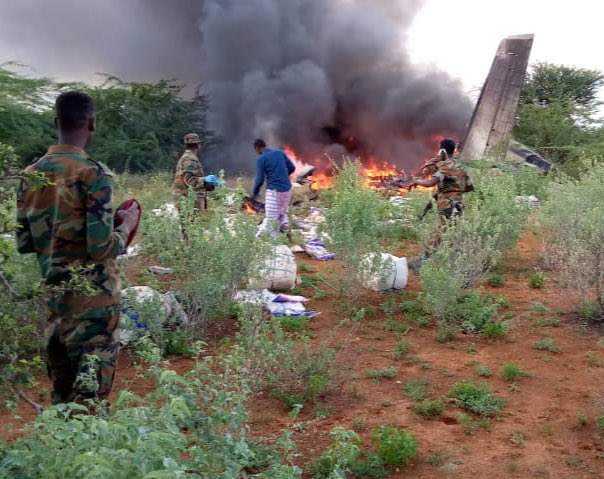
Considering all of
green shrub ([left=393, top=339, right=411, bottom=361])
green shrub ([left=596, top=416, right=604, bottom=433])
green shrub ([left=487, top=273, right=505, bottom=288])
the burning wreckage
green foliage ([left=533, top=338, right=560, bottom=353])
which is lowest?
green shrub ([left=596, top=416, right=604, bottom=433])

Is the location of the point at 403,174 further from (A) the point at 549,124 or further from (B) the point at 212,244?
(B) the point at 212,244

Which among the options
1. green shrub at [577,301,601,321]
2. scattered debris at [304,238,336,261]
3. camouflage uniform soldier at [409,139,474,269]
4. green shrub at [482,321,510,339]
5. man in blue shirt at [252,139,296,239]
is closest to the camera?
green shrub at [482,321,510,339]

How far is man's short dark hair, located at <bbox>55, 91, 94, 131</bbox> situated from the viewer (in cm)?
262

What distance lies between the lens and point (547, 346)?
5172mm

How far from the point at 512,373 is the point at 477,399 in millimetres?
540

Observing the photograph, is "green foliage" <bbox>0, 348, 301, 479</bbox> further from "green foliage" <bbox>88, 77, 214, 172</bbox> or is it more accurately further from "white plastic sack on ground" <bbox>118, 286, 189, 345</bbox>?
"green foliage" <bbox>88, 77, 214, 172</bbox>

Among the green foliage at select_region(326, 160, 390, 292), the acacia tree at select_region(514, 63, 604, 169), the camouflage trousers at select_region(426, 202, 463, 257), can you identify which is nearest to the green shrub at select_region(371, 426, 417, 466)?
the green foliage at select_region(326, 160, 390, 292)

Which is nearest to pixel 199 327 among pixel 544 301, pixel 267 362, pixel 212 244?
pixel 212 244

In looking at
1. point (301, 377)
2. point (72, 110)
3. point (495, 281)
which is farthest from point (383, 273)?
point (72, 110)

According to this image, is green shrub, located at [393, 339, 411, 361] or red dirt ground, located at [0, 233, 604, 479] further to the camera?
green shrub, located at [393, 339, 411, 361]

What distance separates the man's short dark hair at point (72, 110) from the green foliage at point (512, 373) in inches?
129

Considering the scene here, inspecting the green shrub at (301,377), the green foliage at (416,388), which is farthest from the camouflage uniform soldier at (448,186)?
the green shrub at (301,377)

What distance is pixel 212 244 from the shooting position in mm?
5305

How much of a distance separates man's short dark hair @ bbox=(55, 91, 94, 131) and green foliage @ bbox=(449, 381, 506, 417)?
2.81m
